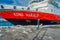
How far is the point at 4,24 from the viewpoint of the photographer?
634cm

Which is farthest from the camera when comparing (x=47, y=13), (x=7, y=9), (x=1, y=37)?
(x=47, y=13)

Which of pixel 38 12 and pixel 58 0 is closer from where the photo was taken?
pixel 38 12

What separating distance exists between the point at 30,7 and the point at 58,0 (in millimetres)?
1369

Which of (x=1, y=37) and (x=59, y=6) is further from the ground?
(x=59, y=6)

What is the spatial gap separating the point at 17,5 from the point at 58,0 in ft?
5.93

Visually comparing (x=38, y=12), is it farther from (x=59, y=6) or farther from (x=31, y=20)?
(x=59, y=6)

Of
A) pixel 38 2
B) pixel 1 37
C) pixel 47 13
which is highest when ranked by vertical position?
pixel 38 2

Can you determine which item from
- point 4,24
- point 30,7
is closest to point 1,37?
point 4,24

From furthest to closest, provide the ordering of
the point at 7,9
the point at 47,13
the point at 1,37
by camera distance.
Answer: the point at 47,13
the point at 7,9
the point at 1,37

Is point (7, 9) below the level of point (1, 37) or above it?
above

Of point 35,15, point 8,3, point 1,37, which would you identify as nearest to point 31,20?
point 35,15

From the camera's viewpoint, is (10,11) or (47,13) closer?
(10,11)

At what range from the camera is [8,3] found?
6.27 m

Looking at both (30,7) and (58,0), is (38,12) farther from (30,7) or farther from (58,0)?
(58,0)
